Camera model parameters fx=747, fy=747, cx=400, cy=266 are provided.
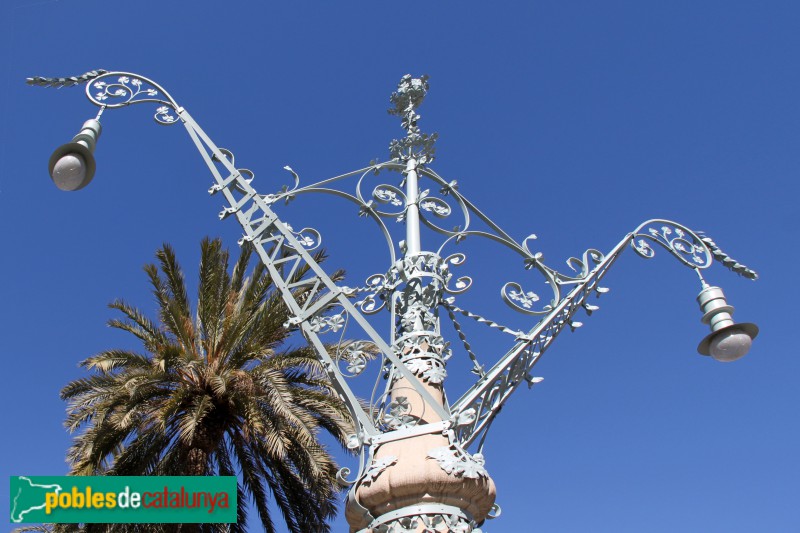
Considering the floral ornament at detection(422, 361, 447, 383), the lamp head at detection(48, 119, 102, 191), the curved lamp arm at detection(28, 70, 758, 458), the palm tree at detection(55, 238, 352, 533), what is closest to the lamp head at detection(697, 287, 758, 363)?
the curved lamp arm at detection(28, 70, 758, 458)

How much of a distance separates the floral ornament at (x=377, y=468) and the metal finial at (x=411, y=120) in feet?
8.44

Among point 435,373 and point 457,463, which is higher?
point 435,373

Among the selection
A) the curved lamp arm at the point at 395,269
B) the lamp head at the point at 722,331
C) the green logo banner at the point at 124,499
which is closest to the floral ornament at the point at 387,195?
the curved lamp arm at the point at 395,269

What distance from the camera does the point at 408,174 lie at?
18.3ft

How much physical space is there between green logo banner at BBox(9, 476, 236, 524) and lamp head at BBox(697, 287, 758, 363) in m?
6.91

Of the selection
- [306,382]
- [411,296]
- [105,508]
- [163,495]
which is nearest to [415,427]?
[411,296]

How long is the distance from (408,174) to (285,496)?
27.8 ft

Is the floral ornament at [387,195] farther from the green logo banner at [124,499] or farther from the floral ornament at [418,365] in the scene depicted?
the green logo banner at [124,499]

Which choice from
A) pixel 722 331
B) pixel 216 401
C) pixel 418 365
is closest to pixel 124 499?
pixel 216 401

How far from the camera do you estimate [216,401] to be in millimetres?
12188

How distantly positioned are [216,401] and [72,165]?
300 inches

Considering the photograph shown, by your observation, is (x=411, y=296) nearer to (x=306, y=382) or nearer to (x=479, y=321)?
(x=479, y=321)

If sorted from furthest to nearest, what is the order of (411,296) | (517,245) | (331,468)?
1. (331,468)
2. (517,245)
3. (411,296)

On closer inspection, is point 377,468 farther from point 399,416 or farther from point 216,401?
point 216,401
